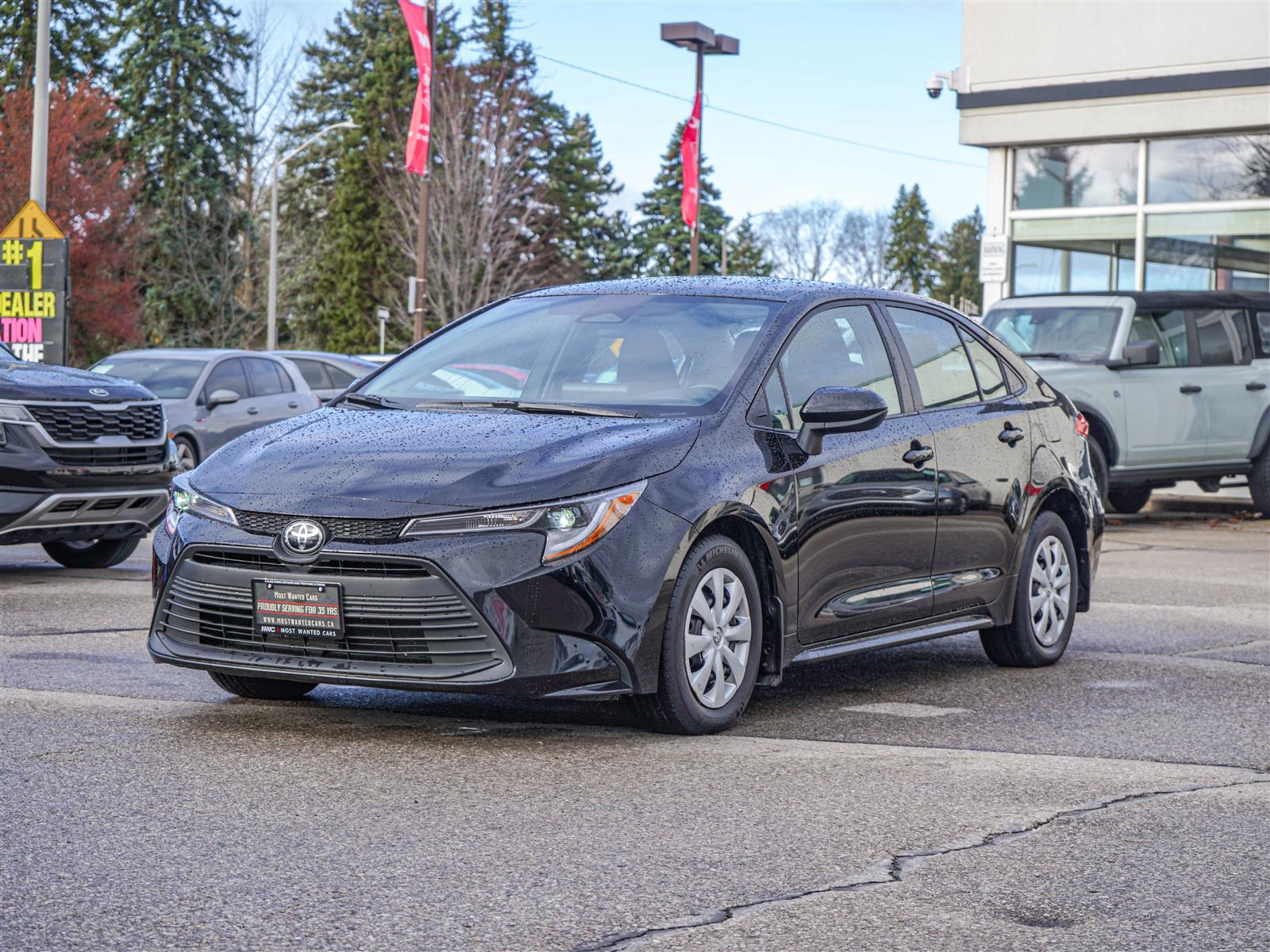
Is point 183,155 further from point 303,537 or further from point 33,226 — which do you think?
point 303,537

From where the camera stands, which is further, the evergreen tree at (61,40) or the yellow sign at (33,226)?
the evergreen tree at (61,40)

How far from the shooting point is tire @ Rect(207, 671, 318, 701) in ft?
21.5

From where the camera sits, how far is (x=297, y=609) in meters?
5.68

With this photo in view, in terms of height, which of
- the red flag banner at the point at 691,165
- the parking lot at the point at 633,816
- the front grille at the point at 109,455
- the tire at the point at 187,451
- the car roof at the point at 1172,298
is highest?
the red flag banner at the point at 691,165

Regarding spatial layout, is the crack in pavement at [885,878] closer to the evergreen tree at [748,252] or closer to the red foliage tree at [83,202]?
the red foliage tree at [83,202]

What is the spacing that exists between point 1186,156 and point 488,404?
19.1 meters

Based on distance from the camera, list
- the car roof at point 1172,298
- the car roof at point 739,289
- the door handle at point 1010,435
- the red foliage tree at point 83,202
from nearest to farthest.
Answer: the car roof at point 739,289
the door handle at point 1010,435
the car roof at point 1172,298
the red foliage tree at point 83,202

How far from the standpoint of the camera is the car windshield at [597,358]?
649 centimetres

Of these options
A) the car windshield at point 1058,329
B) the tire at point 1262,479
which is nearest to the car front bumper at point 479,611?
the car windshield at point 1058,329

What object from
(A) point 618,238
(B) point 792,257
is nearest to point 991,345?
(A) point 618,238

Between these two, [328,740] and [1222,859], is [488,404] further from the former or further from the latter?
[1222,859]

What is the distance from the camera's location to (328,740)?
5855mm

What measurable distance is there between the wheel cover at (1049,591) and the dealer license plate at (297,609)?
3506mm

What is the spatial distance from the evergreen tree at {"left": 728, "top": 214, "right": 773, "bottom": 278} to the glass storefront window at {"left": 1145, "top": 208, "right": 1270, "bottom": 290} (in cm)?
6791
